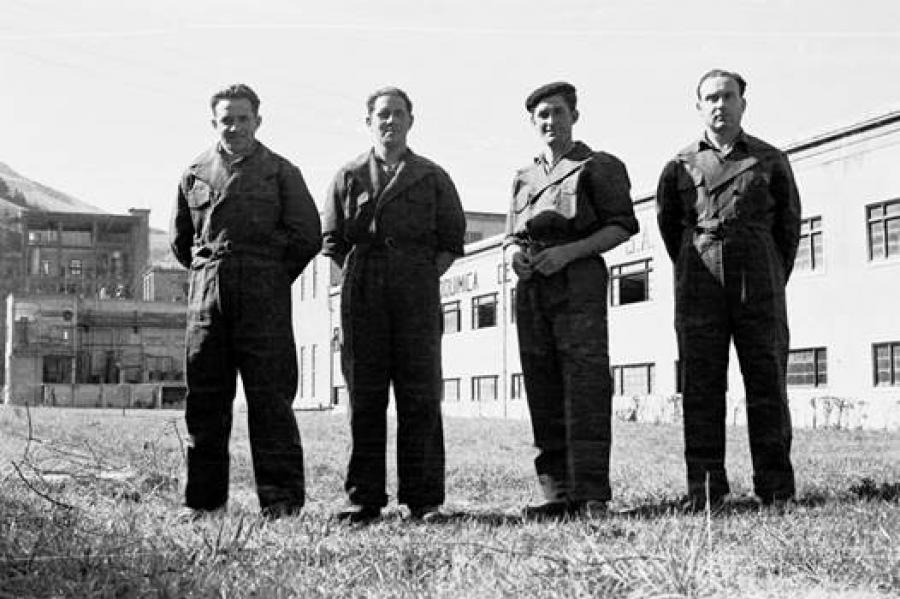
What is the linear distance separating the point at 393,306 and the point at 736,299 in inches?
60.5

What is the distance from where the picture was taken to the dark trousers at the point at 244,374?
A: 4.68 meters

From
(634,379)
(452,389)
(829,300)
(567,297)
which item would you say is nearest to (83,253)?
(452,389)

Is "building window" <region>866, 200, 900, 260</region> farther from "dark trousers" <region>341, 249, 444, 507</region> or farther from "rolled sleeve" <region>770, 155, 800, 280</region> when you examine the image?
"dark trousers" <region>341, 249, 444, 507</region>

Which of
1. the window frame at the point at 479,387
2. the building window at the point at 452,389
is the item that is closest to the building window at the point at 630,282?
the window frame at the point at 479,387

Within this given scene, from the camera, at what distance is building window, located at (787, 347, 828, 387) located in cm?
2297

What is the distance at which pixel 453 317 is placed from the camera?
39.3 m

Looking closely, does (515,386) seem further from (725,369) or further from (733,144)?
(733,144)

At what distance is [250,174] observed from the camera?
15.6 feet

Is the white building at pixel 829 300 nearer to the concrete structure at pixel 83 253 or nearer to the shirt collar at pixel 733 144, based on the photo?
the shirt collar at pixel 733 144

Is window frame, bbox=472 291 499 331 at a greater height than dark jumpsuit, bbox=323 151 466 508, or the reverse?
window frame, bbox=472 291 499 331

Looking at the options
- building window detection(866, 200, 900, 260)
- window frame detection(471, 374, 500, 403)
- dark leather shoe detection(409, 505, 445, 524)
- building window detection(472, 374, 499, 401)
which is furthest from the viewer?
building window detection(472, 374, 499, 401)

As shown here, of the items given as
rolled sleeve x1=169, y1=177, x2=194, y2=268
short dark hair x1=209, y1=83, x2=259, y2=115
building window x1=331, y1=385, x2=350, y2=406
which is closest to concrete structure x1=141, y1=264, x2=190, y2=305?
building window x1=331, y1=385, x2=350, y2=406

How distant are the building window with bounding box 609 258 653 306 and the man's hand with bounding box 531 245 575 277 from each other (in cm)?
2411

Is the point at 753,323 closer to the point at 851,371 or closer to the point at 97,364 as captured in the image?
the point at 851,371
